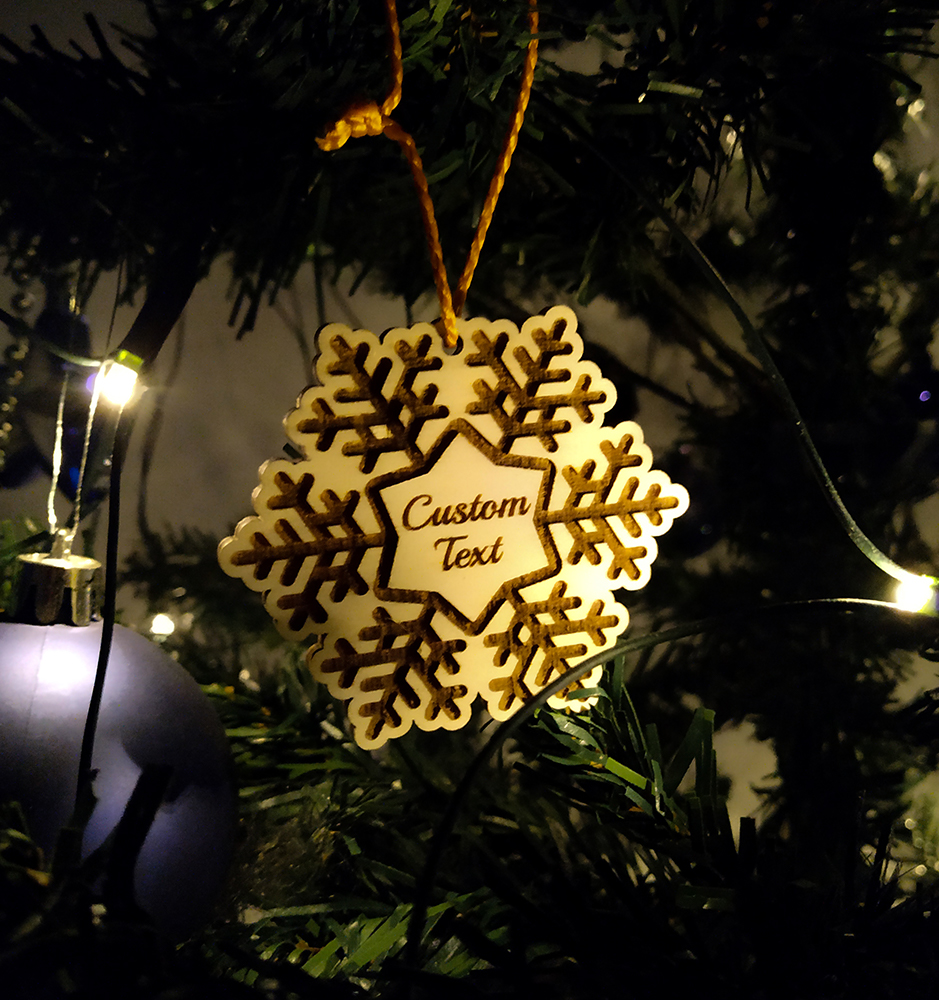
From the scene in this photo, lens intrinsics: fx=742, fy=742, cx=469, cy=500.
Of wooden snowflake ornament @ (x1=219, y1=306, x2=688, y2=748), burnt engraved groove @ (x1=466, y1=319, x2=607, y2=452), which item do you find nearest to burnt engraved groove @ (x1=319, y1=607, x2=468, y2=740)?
wooden snowflake ornament @ (x1=219, y1=306, x2=688, y2=748)

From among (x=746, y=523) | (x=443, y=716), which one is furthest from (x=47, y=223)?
(x=746, y=523)

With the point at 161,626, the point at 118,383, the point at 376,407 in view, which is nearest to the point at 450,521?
the point at 376,407

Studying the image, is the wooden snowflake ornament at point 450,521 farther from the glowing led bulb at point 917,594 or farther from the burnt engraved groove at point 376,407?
the glowing led bulb at point 917,594

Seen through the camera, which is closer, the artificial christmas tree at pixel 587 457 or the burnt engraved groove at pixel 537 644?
the artificial christmas tree at pixel 587 457

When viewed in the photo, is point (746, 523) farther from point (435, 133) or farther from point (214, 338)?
point (214, 338)

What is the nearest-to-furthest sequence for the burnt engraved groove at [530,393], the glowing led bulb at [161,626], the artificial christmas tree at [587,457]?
the artificial christmas tree at [587,457] → the burnt engraved groove at [530,393] → the glowing led bulb at [161,626]

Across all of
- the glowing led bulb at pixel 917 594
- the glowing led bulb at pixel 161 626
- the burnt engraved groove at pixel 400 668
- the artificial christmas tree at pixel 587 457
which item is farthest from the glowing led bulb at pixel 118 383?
the glowing led bulb at pixel 917 594

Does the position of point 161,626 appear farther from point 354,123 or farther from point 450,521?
point 354,123

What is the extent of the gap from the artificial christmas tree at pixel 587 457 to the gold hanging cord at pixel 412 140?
2cm

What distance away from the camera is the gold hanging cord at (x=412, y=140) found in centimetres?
37

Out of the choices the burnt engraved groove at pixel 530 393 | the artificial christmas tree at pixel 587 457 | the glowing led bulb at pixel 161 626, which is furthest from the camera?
the glowing led bulb at pixel 161 626

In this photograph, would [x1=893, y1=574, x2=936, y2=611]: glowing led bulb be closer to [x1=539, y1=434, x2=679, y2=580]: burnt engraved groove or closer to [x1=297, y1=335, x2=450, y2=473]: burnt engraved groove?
[x1=539, y1=434, x2=679, y2=580]: burnt engraved groove

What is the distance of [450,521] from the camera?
425 mm

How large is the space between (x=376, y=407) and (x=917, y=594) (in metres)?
0.30
